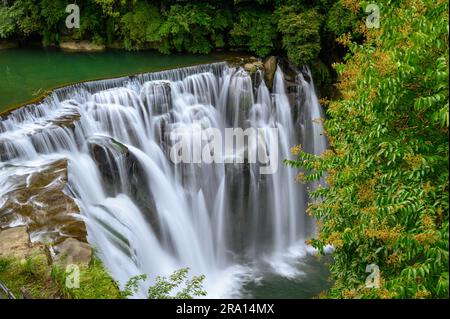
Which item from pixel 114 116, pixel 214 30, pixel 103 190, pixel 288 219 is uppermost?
pixel 214 30

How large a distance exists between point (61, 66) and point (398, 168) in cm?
1471

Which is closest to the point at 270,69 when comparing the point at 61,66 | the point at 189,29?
the point at 189,29

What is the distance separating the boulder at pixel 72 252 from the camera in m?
6.67

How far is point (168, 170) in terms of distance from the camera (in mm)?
12477

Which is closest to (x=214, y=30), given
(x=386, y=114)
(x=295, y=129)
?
(x=295, y=129)

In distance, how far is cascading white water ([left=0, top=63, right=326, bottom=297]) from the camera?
10008 millimetres

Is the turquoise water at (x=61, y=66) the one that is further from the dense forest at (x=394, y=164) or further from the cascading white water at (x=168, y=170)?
the dense forest at (x=394, y=164)

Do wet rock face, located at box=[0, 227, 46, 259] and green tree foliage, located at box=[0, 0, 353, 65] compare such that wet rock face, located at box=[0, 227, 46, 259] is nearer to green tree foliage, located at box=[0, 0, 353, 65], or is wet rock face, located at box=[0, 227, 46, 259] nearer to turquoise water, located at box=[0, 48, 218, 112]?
turquoise water, located at box=[0, 48, 218, 112]

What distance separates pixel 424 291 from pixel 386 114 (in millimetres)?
2229

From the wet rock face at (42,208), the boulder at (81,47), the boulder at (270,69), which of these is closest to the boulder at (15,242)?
the wet rock face at (42,208)

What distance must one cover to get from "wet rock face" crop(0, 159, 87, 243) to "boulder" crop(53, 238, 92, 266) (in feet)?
0.59

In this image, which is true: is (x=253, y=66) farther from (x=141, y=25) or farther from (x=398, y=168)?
(x=398, y=168)
